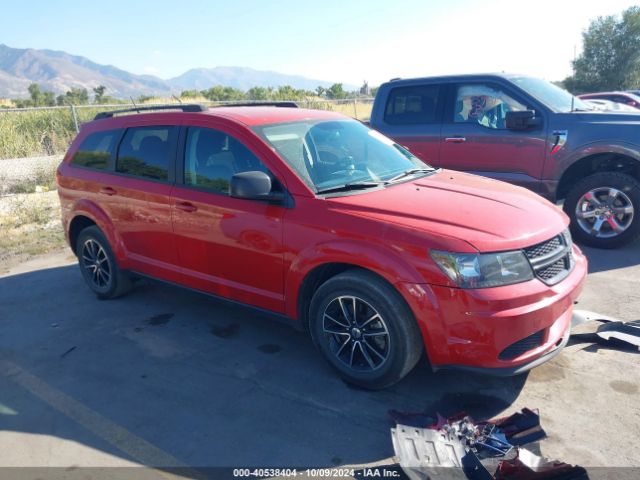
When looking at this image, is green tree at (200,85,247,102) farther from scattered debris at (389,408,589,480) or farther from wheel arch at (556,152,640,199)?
scattered debris at (389,408,589,480)

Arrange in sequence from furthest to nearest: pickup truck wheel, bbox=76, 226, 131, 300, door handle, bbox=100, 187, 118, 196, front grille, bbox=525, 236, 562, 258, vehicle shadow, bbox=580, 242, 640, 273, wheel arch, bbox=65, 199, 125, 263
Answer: vehicle shadow, bbox=580, 242, 640, 273 → pickup truck wheel, bbox=76, 226, 131, 300 → wheel arch, bbox=65, 199, 125, 263 → door handle, bbox=100, 187, 118, 196 → front grille, bbox=525, 236, 562, 258

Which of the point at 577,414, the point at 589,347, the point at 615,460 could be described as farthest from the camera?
the point at 589,347

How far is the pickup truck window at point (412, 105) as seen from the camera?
7.07 meters

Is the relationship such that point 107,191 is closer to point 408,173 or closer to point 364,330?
point 408,173

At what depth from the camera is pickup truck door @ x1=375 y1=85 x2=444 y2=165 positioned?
701cm

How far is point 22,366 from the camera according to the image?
4035mm

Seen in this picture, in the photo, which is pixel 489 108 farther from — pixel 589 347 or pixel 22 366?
pixel 22 366

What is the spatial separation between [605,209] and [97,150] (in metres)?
5.71

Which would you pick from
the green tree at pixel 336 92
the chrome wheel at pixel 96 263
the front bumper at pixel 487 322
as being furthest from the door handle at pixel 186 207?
the green tree at pixel 336 92

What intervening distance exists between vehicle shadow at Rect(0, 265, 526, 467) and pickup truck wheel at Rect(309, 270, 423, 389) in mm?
167

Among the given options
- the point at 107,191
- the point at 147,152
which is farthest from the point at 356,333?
the point at 107,191

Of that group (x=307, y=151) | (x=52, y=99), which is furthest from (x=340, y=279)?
(x=52, y=99)

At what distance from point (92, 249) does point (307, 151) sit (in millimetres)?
2745

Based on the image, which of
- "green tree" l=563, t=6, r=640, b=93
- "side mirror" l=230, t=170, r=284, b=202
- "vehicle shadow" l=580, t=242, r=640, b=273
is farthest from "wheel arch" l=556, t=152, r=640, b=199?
"green tree" l=563, t=6, r=640, b=93
